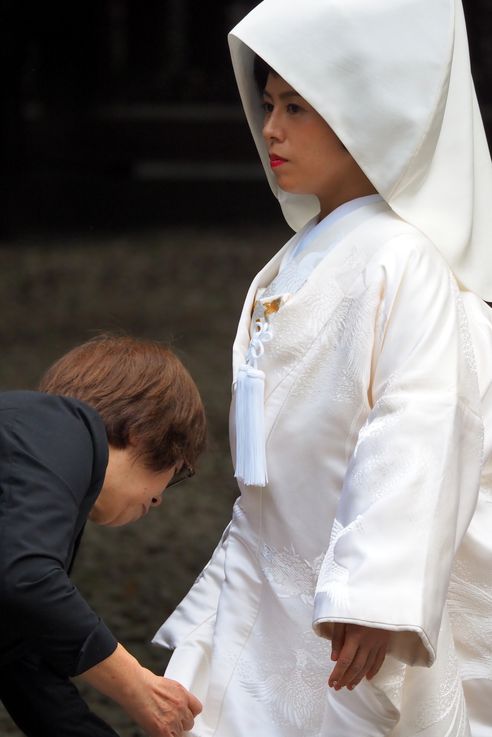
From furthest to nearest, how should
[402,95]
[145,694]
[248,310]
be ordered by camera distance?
[248,310] < [402,95] < [145,694]

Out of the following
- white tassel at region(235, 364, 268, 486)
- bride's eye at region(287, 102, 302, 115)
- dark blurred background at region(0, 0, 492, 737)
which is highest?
bride's eye at region(287, 102, 302, 115)

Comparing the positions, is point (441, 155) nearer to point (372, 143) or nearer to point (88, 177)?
point (372, 143)

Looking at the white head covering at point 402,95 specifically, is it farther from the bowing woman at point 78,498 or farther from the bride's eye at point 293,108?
the bowing woman at point 78,498

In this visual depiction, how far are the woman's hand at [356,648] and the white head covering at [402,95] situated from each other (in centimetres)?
72

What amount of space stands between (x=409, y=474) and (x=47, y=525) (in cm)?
60

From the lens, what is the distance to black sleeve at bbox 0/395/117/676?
2051mm

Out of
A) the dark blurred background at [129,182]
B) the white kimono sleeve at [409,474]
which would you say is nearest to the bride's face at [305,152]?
the white kimono sleeve at [409,474]

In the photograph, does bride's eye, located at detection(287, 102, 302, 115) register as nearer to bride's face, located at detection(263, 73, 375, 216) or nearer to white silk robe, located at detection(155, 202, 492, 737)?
bride's face, located at detection(263, 73, 375, 216)

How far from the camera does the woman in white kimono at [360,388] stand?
2271mm

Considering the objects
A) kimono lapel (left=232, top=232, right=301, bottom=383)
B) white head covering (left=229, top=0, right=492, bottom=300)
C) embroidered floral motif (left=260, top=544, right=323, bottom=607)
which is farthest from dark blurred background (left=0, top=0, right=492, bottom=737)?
white head covering (left=229, top=0, right=492, bottom=300)

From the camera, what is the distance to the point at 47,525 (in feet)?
6.81

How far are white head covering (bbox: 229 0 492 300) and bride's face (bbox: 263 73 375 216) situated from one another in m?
0.09

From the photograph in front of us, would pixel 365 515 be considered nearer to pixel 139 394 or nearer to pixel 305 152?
pixel 139 394

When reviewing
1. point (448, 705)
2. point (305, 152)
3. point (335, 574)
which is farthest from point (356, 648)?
point (305, 152)
